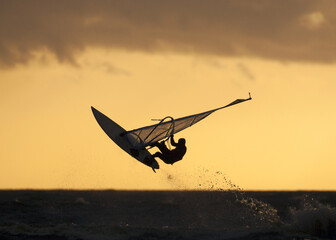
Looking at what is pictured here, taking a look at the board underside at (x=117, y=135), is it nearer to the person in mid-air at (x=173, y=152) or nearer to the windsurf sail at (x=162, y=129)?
the windsurf sail at (x=162, y=129)

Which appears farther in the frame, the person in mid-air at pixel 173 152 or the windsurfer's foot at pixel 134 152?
the windsurfer's foot at pixel 134 152

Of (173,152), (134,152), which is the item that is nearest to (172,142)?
(173,152)

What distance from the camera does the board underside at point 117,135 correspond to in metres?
16.4

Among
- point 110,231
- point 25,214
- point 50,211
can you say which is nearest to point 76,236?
point 110,231

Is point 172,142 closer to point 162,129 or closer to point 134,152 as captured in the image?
point 162,129

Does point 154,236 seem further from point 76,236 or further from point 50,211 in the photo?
point 50,211

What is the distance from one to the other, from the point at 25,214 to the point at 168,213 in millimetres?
10124

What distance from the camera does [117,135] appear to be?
16.5m

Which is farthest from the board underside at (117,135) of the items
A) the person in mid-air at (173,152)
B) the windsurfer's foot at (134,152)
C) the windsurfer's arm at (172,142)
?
the windsurfer's arm at (172,142)

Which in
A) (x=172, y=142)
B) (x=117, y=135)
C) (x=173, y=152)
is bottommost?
(x=173, y=152)

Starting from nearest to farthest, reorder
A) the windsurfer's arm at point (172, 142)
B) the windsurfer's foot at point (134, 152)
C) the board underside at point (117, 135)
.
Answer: the windsurfer's arm at point (172, 142), the windsurfer's foot at point (134, 152), the board underside at point (117, 135)

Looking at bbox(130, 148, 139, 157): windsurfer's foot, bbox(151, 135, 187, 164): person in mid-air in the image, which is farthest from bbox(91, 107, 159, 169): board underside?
bbox(151, 135, 187, 164): person in mid-air

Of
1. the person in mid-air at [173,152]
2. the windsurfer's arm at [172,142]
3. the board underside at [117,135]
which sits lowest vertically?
the person in mid-air at [173,152]

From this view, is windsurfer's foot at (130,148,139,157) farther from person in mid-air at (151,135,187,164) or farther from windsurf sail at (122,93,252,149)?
person in mid-air at (151,135,187,164)
